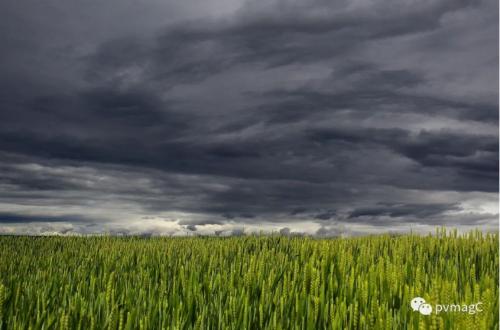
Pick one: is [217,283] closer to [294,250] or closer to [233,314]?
[233,314]

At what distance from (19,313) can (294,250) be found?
7.03 meters

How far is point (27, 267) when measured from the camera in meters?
10.2

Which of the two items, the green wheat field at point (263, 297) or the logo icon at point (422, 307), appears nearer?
the logo icon at point (422, 307)

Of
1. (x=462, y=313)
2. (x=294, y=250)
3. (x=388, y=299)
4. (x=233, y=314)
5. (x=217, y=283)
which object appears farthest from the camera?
(x=294, y=250)

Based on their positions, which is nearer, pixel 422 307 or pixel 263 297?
pixel 422 307

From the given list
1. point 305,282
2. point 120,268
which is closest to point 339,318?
point 305,282

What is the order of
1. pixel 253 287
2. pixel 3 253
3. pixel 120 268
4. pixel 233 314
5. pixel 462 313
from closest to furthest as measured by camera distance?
pixel 462 313 → pixel 233 314 → pixel 253 287 → pixel 120 268 → pixel 3 253

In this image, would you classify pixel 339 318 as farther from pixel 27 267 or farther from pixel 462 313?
pixel 27 267

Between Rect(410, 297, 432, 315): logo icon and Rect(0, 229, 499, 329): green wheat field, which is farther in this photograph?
Rect(0, 229, 499, 329): green wheat field

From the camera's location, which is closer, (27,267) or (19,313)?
(19,313)

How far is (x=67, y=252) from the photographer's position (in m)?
13.5

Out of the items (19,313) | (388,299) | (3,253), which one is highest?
(3,253)

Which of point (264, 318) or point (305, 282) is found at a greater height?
point (305, 282)

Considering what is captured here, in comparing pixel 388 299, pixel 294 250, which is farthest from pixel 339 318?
pixel 294 250
